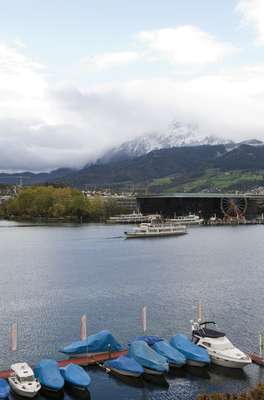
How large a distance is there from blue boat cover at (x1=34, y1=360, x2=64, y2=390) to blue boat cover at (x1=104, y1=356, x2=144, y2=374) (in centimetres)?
504

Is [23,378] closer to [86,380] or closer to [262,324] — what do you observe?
[86,380]

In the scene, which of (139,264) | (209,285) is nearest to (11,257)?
(139,264)

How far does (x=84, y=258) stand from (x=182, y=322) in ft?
196

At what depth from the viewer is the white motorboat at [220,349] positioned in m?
45.8

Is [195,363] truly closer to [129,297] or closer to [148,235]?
[129,297]

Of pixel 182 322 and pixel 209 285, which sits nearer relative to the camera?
pixel 182 322

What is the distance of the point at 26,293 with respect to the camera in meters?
77.4

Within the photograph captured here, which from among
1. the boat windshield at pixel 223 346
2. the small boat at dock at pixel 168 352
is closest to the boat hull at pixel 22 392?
the small boat at dock at pixel 168 352

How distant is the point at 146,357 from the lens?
44344mm

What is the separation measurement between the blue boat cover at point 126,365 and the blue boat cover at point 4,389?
360 inches

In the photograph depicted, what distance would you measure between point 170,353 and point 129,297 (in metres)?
28.5

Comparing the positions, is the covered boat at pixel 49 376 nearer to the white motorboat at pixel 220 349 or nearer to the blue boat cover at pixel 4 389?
the blue boat cover at pixel 4 389

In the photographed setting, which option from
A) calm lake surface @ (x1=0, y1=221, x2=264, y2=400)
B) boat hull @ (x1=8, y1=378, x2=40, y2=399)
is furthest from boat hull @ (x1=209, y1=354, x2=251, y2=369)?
boat hull @ (x1=8, y1=378, x2=40, y2=399)

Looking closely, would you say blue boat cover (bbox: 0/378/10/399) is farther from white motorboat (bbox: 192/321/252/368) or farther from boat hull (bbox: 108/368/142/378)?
white motorboat (bbox: 192/321/252/368)
